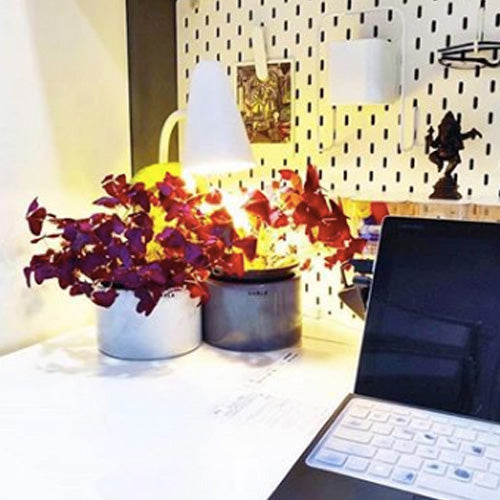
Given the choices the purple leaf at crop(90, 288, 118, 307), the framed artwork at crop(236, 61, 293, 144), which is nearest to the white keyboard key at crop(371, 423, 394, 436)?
the purple leaf at crop(90, 288, 118, 307)

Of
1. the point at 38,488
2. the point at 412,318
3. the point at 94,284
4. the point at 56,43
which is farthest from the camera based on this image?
the point at 56,43

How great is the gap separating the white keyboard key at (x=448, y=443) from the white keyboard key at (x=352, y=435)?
0.07 metres

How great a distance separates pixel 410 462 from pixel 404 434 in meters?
0.06

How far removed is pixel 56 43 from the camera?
3.43 ft

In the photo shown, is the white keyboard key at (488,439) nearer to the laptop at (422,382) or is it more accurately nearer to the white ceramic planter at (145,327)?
the laptop at (422,382)

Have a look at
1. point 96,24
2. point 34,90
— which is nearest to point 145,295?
point 34,90

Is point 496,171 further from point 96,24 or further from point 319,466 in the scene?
point 96,24

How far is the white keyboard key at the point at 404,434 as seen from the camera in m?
0.66

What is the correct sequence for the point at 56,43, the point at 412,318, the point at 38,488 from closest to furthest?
the point at 38,488 < the point at 412,318 < the point at 56,43

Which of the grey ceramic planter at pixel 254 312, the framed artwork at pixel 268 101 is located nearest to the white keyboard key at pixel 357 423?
the grey ceramic planter at pixel 254 312

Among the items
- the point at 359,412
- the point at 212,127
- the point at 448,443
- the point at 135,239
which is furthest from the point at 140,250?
the point at 448,443

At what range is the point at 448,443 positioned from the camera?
0.65 m

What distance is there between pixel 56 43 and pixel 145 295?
47 centimetres

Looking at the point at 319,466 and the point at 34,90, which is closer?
the point at 319,466
